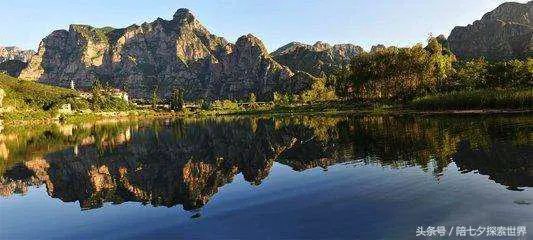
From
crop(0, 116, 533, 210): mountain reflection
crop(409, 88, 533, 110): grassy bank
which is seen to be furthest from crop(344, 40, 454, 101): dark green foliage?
crop(0, 116, 533, 210): mountain reflection

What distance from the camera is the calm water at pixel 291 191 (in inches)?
920

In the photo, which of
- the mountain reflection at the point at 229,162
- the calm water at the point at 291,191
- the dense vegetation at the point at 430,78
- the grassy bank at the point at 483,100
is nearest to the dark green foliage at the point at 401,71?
the dense vegetation at the point at 430,78

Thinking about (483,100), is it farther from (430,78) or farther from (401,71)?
(401,71)

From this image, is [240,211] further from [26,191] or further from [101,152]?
[101,152]

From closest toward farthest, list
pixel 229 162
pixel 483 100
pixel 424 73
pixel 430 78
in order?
pixel 229 162, pixel 483 100, pixel 424 73, pixel 430 78

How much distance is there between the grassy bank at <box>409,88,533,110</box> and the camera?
306 ft

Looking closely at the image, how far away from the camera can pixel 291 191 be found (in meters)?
33.4

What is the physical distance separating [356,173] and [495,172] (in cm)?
1166

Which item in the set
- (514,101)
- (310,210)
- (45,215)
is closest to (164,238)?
(310,210)

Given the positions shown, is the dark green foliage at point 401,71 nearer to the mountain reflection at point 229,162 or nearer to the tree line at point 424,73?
the tree line at point 424,73

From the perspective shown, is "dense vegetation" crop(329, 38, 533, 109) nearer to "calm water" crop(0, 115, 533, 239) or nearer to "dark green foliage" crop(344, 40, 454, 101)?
"dark green foliage" crop(344, 40, 454, 101)

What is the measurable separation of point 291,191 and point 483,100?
86.1m

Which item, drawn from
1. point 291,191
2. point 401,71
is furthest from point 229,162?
point 401,71

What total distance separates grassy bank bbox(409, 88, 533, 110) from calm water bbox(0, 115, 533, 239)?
38.0 metres
